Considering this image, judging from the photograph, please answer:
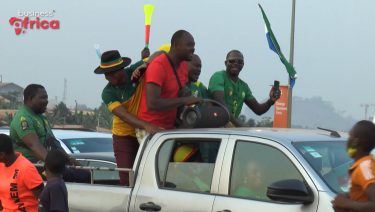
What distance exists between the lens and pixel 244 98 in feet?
24.5

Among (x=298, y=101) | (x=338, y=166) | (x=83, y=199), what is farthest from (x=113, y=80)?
(x=298, y=101)

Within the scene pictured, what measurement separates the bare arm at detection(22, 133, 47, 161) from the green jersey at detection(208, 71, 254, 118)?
1730 millimetres

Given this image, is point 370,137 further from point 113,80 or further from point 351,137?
point 113,80

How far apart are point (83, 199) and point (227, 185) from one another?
4.76 ft

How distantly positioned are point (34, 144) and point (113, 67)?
39.9 inches

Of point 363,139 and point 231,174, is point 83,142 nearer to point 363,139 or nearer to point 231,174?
point 231,174

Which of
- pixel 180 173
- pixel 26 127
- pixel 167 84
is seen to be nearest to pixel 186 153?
pixel 180 173

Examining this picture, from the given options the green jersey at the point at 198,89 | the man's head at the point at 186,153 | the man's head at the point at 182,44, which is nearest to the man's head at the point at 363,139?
the man's head at the point at 186,153

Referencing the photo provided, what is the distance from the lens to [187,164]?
216 inches

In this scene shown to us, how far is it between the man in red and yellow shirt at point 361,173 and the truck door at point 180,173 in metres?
1.46

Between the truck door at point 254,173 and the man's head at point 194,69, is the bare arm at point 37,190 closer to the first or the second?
the truck door at point 254,173

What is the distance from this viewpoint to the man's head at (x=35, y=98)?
6.81 m

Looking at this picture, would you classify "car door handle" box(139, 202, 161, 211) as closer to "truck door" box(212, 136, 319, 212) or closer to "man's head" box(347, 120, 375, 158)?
"truck door" box(212, 136, 319, 212)

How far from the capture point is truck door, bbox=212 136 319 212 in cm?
472
